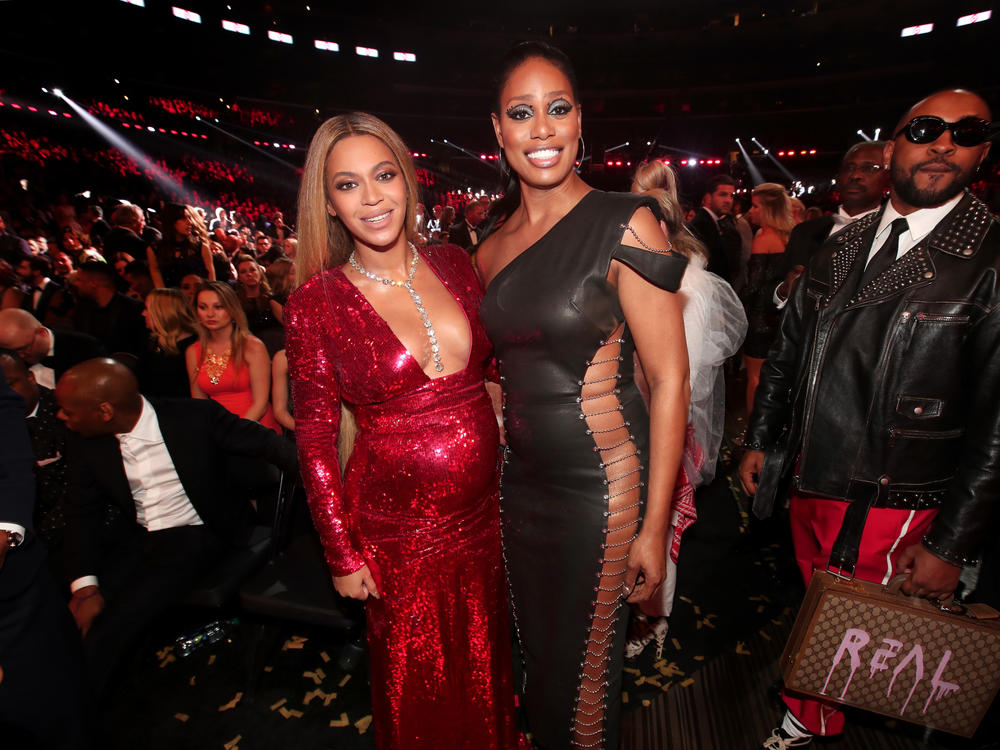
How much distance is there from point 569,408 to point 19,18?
63.1ft

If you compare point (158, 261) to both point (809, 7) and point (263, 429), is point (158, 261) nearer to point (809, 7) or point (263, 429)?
point (263, 429)

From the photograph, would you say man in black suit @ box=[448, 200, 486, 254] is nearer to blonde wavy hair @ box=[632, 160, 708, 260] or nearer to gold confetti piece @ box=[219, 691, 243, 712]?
blonde wavy hair @ box=[632, 160, 708, 260]

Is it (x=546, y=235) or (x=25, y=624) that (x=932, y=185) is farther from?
(x=25, y=624)

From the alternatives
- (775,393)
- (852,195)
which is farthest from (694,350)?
(852,195)

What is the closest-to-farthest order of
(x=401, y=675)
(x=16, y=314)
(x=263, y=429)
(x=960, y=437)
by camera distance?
1. (x=960, y=437)
2. (x=401, y=675)
3. (x=263, y=429)
4. (x=16, y=314)

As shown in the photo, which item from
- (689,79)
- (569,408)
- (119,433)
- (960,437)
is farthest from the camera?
(689,79)

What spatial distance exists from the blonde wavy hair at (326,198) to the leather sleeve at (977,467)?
5.75ft

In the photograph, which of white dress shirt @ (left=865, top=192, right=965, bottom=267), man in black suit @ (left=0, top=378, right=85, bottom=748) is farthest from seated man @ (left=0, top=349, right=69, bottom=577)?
white dress shirt @ (left=865, top=192, right=965, bottom=267)

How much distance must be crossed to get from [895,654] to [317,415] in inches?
75.3

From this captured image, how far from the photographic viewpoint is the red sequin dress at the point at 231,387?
3668 millimetres

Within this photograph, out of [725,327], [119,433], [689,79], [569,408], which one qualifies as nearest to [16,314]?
[119,433]

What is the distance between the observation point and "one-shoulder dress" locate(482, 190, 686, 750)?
139cm

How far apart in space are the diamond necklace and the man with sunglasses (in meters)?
1.28

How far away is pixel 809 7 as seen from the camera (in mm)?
21172
